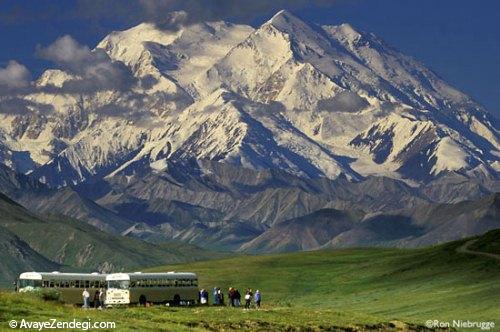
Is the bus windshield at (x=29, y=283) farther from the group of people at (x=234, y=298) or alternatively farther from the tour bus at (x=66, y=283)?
the group of people at (x=234, y=298)

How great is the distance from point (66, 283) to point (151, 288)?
11028 mm

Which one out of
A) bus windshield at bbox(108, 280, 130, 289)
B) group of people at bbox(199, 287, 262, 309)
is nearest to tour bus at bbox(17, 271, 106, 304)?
bus windshield at bbox(108, 280, 130, 289)

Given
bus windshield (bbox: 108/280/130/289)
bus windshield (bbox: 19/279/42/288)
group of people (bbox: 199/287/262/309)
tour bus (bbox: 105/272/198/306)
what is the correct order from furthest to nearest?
bus windshield (bbox: 108/280/130/289), tour bus (bbox: 105/272/198/306), bus windshield (bbox: 19/279/42/288), group of people (bbox: 199/287/262/309)

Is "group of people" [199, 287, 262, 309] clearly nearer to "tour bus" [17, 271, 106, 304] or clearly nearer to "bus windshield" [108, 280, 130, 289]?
"bus windshield" [108, 280, 130, 289]

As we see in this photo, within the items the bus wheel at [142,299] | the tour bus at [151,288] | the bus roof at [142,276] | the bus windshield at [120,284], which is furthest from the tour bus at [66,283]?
the bus wheel at [142,299]

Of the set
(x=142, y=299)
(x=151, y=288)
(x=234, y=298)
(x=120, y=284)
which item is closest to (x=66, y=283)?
(x=120, y=284)

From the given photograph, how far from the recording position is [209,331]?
11744cm

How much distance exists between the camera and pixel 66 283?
158 metres

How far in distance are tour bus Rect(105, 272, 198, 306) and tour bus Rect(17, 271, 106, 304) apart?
1901mm

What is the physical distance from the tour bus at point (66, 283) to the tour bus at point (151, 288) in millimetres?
1901

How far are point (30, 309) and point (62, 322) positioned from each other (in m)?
10.3

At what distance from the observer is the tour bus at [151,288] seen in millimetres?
157000

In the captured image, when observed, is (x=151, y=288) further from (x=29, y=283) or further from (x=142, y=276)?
(x=29, y=283)

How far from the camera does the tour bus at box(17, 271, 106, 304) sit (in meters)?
156
